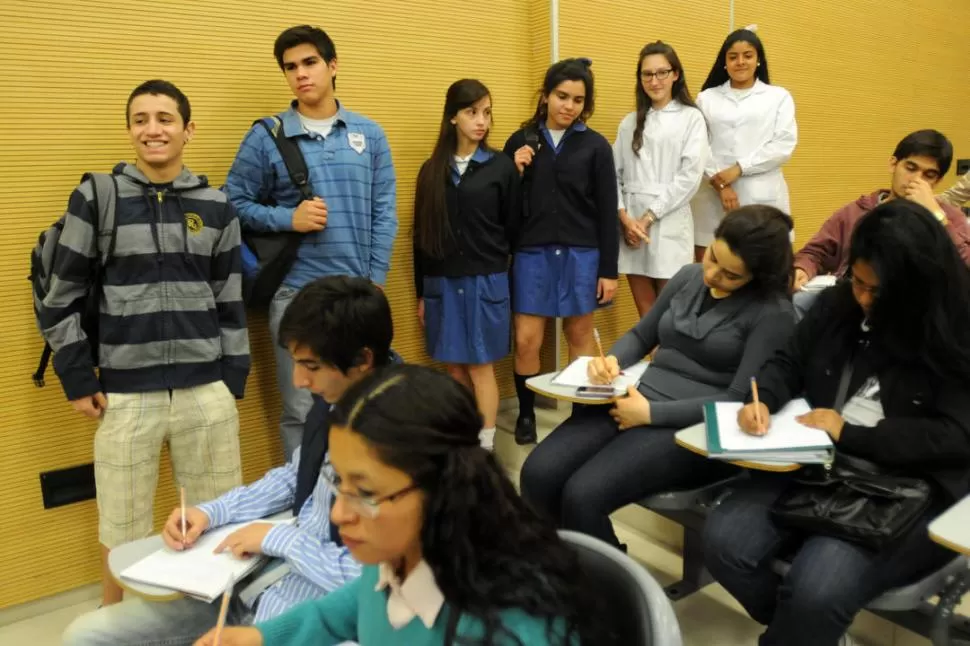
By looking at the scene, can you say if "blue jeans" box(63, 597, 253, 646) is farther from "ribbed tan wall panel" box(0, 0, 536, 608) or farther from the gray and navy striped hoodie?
"ribbed tan wall panel" box(0, 0, 536, 608)

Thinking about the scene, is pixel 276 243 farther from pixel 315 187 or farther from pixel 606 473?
pixel 606 473

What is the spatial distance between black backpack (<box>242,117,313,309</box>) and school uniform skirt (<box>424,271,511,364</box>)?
0.67 metres

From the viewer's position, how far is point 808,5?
15.4ft

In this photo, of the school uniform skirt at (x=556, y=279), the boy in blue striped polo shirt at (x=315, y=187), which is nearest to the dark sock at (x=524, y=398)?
the school uniform skirt at (x=556, y=279)

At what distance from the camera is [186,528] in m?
→ 1.48

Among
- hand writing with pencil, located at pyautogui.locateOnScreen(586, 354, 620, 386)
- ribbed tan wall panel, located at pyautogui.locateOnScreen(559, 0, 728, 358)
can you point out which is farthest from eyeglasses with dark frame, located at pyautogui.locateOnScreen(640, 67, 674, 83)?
hand writing with pencil, located at pyautogui.locateOnScreen(586, 354, 620, 386)

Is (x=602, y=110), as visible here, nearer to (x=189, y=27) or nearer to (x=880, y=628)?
(x=189, y=27)

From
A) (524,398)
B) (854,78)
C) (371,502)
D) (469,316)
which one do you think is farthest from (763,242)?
(854,78)

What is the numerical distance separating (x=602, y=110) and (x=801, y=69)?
186 centimetres

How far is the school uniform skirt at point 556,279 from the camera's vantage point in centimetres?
314

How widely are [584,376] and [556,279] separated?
0.99 metres

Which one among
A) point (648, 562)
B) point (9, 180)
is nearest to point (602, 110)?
point (648, 562)

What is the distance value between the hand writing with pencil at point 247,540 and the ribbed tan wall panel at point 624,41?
2.43 metres

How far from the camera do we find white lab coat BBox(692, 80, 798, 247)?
133 inches
